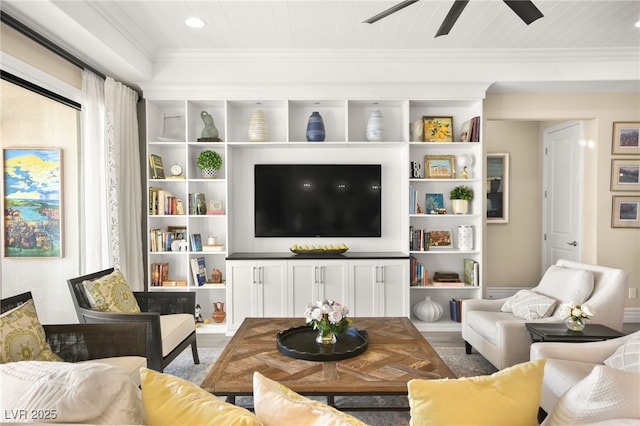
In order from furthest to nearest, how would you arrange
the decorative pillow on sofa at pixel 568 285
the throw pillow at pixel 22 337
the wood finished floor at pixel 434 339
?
1. the wood finished floor at pixel 434 339
2. the decorative pillow on sofa at pixel 568 285
3. the throw pillow at pixel 22 337

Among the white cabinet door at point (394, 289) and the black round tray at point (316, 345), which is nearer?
the black round tray at point (316, 345)

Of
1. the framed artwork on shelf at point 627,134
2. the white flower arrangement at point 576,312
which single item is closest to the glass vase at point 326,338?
the white flower arrangement at point 576,312

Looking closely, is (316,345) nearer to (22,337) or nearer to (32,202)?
(22,337)

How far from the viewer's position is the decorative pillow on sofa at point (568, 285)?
303 centimetres

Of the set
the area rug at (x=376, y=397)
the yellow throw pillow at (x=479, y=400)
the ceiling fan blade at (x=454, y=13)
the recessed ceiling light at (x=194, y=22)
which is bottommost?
the area rug at (x=376, y=397)

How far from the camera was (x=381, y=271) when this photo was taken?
416 cm

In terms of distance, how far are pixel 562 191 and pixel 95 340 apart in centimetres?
541

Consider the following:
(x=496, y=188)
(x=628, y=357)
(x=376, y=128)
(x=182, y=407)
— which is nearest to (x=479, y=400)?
(x=182, y=407)

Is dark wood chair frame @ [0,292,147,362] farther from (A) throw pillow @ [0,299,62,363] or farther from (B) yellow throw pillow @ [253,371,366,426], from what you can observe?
(B) yellow throw pillow @ [253,371,366,426]

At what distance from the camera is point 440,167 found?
14.6ft

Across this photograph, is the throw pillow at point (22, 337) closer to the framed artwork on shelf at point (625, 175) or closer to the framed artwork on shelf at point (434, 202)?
the framed artwork on shelf at point (434, 202)

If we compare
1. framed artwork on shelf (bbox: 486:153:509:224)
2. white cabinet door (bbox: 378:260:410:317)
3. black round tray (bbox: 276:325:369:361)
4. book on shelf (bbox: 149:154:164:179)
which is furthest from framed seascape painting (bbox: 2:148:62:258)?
framed artwork on shelf (bbox: 486:153:509:224)

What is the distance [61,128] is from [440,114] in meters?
3.66

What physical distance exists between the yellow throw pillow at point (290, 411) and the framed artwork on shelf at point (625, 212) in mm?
4806
